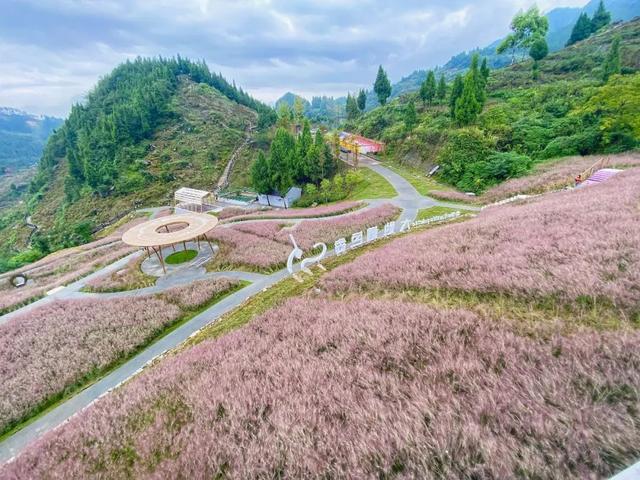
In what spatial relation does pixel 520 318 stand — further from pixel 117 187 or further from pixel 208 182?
pixel 117 187

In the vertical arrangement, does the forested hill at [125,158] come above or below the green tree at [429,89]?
below

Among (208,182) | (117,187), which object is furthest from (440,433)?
(117,187)

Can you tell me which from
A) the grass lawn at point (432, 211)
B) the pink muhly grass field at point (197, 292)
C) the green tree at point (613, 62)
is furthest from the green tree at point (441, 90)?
the pink muhly grass field at point (197, 292)

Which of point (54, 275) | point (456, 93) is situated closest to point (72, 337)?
point (54, 275)

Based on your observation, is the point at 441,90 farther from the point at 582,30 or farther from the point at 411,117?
the point at 582,30

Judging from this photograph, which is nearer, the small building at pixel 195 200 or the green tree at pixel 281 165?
the green tree at pixel 281 165

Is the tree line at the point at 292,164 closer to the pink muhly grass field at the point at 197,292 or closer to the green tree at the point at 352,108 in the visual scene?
the pink muhly grass field at the point at 197,292
